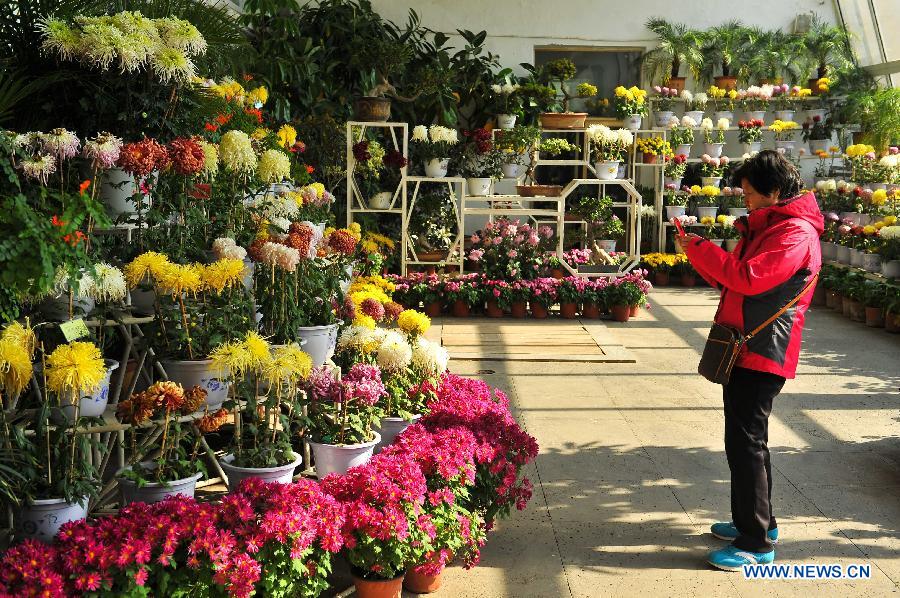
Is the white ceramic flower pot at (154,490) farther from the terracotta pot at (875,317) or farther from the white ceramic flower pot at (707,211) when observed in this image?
the white ceramic flower pot at (707,211)

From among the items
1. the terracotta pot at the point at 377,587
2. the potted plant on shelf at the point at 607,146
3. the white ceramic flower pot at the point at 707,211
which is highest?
the potted plant on shelf at the point at 607,146

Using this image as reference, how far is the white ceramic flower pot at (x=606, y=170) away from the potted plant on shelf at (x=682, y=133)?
2.03 meters

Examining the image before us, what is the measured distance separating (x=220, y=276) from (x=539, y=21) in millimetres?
9159

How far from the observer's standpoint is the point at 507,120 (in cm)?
1059

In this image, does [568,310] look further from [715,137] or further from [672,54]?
[672,54]

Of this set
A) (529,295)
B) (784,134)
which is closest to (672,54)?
(784,134)

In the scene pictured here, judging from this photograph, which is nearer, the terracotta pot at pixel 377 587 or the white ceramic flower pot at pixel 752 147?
the terracotta pot at pixel 377 587

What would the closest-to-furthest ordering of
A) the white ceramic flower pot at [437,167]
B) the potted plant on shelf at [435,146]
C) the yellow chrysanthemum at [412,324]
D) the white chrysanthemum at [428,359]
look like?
the white chrysanthemum at [428,359] < the yellow chrysanthemum at [412,324] < the potted plant on shelf at [435,146] < the white ceramic flower pot at [437,167]

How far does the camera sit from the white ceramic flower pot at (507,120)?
416 inches

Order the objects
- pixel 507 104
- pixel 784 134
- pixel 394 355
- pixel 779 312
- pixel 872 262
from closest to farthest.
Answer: pixel 779 312
pixel 394 355
pixel 872 262
pixel 507 104
pixel 784 134

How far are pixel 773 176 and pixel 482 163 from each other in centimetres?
659

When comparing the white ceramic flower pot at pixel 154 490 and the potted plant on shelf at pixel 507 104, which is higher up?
the potted plant on shelf at pixel 507 104

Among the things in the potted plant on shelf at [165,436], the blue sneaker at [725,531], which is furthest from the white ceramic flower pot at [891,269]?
the potted plant on shelf at [165,436]

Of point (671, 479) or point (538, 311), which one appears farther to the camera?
point (538, 311)
